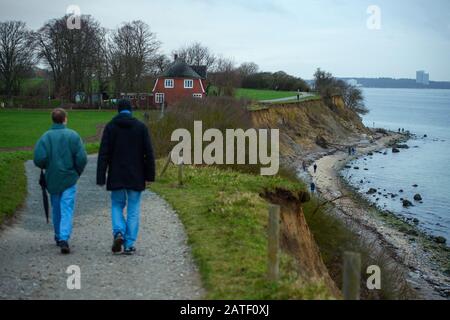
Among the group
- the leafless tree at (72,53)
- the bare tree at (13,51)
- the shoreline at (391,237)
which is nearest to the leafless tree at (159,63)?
the leafless tree at (72,53)

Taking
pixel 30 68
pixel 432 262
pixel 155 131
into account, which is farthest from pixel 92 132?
pixel 30 68

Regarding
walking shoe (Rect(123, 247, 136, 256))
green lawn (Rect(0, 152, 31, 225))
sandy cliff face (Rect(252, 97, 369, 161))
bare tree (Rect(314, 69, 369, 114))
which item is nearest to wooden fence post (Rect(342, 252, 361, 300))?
walking shoe (Rect(123, 247, 136, 256))

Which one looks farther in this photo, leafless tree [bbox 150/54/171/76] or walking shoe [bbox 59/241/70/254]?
leafless tree [bbox 150/54/171/76]

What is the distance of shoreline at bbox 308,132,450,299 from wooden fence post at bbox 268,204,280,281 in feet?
40.2

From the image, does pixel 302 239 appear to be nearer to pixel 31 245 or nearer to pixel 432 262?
pixel 31 245

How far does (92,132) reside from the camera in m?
40.2

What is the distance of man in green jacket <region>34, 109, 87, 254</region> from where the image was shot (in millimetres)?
8508

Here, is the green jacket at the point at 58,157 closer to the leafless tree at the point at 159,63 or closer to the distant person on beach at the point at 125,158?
the distant person on beach at the point at 125,158

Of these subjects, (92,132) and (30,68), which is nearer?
(92,132)

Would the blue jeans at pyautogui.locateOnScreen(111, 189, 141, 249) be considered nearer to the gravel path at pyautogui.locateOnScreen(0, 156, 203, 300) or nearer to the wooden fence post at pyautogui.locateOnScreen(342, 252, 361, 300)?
the gravel path at pyautogui.locateOnScreen(0, 156, 203, 300)

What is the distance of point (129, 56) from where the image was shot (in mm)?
72125

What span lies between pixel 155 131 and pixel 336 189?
68.1 ft

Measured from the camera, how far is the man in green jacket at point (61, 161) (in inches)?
335

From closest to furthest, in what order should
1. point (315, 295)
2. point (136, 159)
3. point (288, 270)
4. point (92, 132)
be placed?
point (315, 295) < point (288, 270) < point (136, 159) < point (92, 132)
